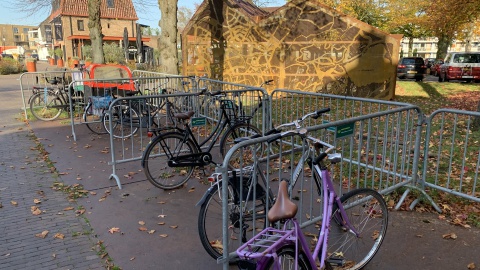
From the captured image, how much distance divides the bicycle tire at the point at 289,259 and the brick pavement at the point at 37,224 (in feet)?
6.29

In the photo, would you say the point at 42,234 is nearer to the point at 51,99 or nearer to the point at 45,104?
the point at 51,99

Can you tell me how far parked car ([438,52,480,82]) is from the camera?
21.3 metres

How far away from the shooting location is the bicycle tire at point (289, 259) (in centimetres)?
249

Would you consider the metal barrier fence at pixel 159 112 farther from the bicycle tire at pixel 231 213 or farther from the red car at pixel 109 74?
the bicycle tire at pixel 231 213

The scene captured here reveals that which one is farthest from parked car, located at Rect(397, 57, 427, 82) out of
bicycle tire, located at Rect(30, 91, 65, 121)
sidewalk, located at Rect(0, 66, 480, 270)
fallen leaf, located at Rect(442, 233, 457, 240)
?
fallen leaf, located at Rect(442, 233, 457, 240)

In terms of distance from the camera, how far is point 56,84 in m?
10.8

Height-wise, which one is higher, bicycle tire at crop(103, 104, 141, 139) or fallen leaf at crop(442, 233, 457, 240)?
bicycle tire at crop(103, 104, 141, 139)

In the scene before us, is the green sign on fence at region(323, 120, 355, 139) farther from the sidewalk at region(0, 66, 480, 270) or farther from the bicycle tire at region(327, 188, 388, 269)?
the sidewalk at region(0, 66, 480, 270)

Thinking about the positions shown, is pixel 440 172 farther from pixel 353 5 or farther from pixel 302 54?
pixel 353 5

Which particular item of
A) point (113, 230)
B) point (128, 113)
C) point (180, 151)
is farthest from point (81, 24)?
point (113, 230)

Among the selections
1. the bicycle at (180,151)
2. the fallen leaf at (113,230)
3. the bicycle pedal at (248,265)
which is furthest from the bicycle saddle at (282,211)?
the bicycle at (180,151)

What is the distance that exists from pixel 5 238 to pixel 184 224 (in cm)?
197

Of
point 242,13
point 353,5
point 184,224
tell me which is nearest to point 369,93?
point 242,13

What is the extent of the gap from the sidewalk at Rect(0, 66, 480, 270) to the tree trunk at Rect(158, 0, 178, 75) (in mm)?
6698
